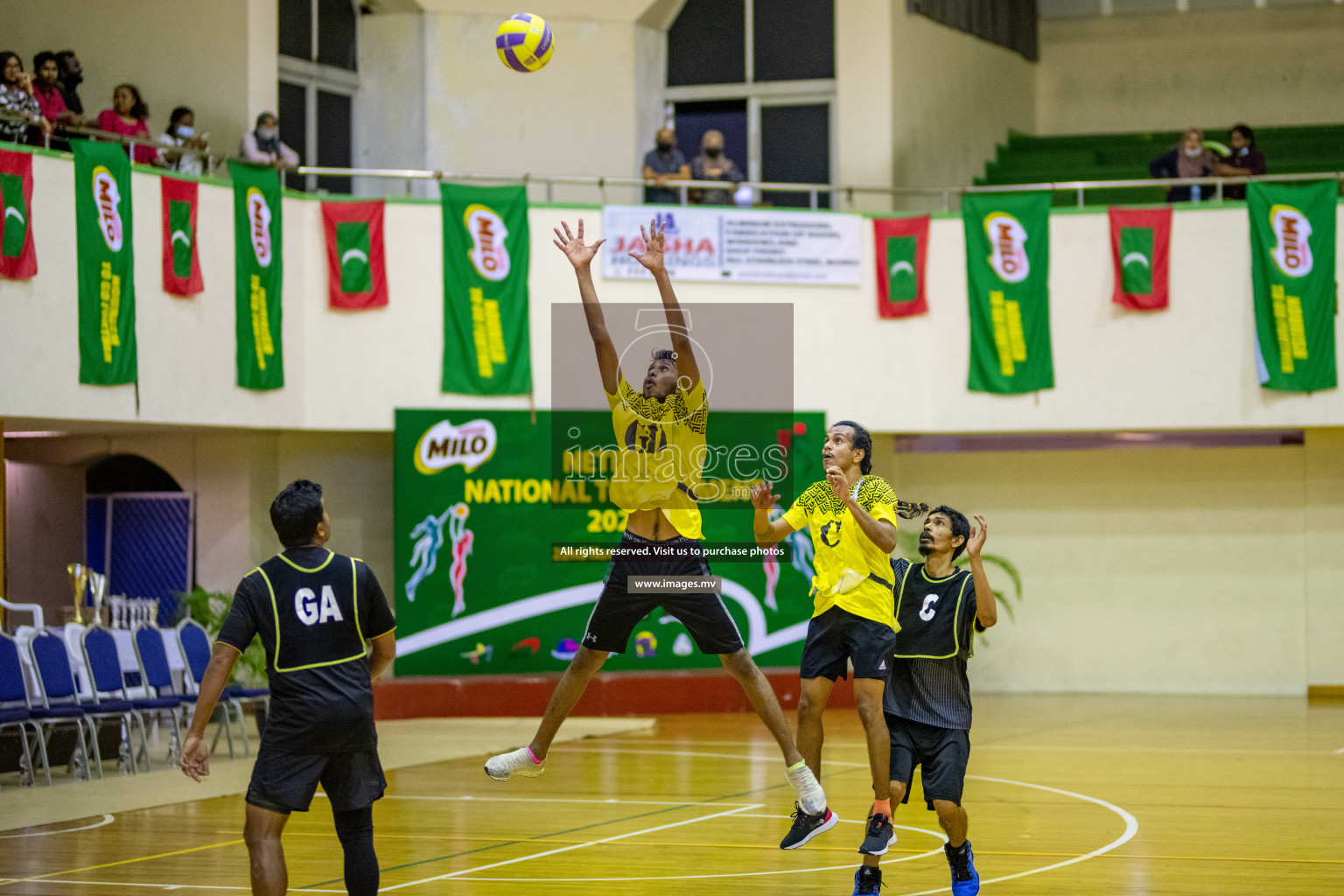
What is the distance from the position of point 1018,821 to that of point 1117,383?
29.2ft

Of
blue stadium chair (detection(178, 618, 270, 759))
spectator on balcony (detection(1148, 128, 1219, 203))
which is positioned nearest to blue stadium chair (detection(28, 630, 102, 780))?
blue stadium chair (detection(178, 618, 270, 759))

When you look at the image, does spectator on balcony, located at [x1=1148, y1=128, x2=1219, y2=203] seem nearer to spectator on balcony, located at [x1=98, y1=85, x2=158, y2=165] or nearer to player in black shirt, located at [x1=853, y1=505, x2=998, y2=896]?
spectator on balcony, located at [x1=98, y1=85, x2=158, y2=165]

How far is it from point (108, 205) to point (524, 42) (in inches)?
201

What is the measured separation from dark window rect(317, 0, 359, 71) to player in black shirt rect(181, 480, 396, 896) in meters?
14.6

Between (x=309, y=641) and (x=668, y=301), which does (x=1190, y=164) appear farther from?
(x=309, y=641)

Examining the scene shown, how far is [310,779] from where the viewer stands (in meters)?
5.80

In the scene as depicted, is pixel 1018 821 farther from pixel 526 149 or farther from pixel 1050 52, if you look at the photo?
pixel 1050 52

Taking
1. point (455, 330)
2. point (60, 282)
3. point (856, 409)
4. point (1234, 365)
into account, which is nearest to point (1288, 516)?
point (1234, 365)

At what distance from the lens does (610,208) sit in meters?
16.9

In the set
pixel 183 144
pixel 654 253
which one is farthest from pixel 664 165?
pixel 654 253

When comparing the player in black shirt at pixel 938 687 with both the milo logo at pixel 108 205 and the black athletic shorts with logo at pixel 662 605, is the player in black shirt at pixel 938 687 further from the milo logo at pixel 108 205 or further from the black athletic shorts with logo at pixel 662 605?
the milo logo at pixel 108 205

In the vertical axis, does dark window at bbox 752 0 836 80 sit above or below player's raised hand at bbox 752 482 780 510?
above

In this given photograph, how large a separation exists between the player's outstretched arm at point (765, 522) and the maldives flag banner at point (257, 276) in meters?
9.72

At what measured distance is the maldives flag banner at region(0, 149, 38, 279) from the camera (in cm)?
1312
